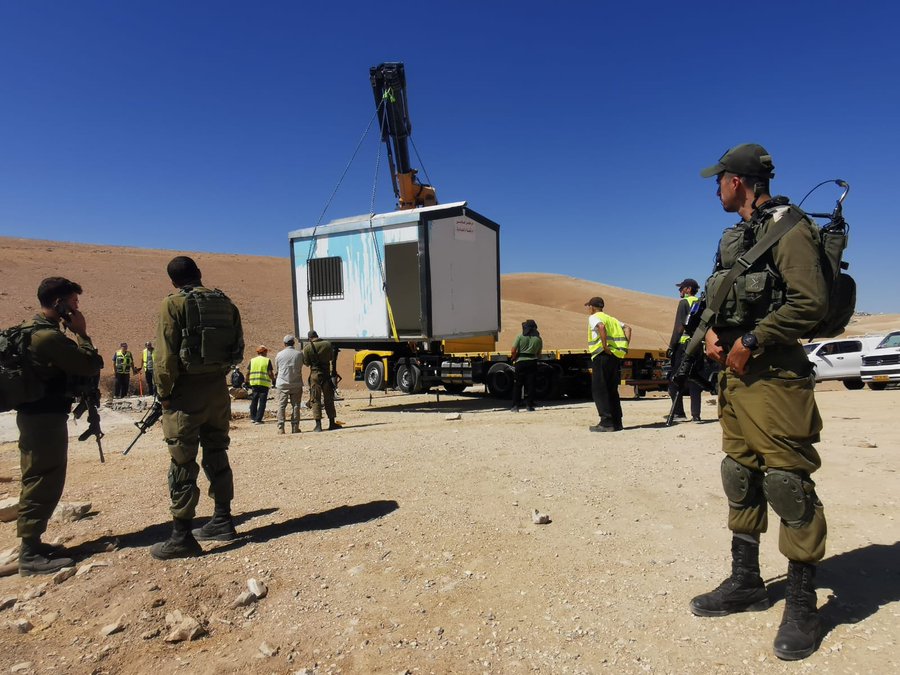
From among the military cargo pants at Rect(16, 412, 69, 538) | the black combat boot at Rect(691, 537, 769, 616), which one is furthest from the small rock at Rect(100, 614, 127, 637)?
the black combat boot at Rect(691, 537, 769, 616)

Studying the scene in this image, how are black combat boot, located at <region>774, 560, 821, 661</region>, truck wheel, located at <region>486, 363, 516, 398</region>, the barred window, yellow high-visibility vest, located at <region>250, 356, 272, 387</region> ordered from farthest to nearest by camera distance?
truck wheel, located at <region>486, 363, 516, 398</region> → the barred window → yellow high-visibility vest, located at <region>250, 356, 272, 387</region> → black combat boot, located at <region>774, 560, 821, 661</region>

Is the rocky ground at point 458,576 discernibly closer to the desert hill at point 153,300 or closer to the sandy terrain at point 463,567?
the sandy terrain at point 463,567

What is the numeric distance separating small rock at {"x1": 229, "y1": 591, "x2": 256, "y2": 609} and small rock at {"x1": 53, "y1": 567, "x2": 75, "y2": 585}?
1.34 meters

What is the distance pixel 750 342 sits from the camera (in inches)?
101

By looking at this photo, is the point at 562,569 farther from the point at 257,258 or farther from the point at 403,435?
the point at 257,258

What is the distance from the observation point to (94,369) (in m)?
4.11

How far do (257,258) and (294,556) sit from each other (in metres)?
58.2

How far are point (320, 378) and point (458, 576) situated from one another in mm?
6638

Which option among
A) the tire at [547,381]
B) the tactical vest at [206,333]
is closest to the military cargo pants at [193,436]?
the tactical vest at [206,333]

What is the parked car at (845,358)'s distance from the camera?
1502cm

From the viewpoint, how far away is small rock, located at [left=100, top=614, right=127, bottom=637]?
9.72 ft

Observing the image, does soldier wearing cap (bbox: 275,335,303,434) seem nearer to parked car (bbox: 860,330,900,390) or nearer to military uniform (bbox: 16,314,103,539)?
military uniform (bbox: 16,314,103,539)

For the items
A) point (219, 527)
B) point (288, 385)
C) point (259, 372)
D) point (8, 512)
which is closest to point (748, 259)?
point (219, 527)

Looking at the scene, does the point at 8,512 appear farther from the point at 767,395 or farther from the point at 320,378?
the point at 767,395
